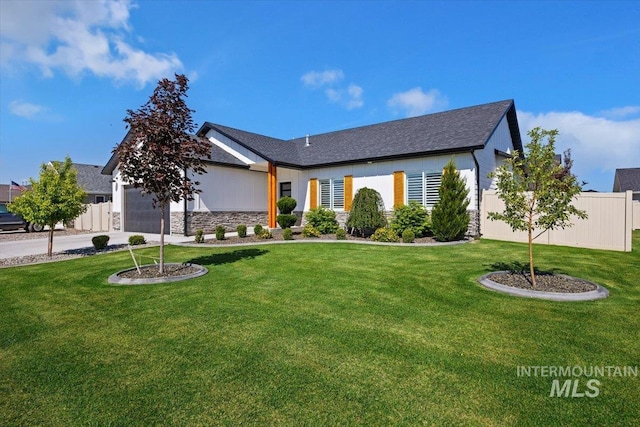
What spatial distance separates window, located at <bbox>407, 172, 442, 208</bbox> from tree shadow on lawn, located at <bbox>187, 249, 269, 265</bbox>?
810 centimetres

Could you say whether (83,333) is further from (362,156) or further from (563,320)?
(362,156)

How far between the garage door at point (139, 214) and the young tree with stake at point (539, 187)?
15560mm

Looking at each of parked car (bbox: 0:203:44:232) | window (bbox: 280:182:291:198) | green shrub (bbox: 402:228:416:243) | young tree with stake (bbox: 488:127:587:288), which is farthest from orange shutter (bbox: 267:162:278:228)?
parked car (bbox: 0:203:44:232)

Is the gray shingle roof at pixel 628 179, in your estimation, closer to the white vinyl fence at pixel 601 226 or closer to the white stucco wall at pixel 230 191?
the white vinyl fence at pixel 601 226

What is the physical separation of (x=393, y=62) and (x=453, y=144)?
18.6ft

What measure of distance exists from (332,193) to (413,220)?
5678mm

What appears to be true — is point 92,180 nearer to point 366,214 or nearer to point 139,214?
point 139,214

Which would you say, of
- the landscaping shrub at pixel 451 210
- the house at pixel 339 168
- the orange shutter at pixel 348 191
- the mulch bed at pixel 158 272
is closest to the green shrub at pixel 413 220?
the landscaping shrub at pixel 451 210

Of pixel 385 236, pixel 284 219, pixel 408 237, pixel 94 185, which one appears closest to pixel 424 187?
pixel 408 237

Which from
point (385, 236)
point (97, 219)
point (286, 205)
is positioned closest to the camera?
point (385, 236)

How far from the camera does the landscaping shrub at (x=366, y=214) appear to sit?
1428 cm

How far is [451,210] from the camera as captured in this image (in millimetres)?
12734

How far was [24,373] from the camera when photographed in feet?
10.5

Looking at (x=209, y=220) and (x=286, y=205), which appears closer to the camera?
(x=209, y=220)
